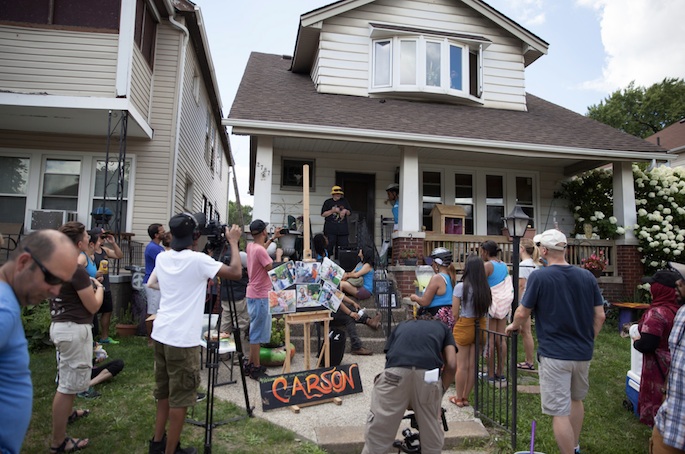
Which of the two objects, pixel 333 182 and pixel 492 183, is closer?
pixel 333 182

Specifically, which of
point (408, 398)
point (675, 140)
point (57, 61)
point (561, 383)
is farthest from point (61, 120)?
point (675, 140)

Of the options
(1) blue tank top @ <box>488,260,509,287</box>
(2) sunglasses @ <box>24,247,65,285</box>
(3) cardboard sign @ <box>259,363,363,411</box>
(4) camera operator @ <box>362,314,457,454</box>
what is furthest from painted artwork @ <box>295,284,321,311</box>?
(2) sunglasses @ <box>24,247,65,285</box>

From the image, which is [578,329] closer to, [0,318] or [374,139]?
[0,318]

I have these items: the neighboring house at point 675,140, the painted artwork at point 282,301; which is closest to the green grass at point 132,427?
the painted artwork at point 282,301

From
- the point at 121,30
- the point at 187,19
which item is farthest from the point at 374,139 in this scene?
the point at 187,19

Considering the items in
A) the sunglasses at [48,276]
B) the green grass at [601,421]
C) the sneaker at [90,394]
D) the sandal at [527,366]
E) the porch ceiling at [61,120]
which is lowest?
the green grass at [601,421]

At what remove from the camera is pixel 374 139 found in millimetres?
9734

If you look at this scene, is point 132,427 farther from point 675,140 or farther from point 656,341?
point 675,140

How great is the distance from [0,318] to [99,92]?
8.45 meters

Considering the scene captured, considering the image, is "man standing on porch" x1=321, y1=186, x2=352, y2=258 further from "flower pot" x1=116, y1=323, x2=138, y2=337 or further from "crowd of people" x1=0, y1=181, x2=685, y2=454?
"crowd of people" x1=0, y1=181, x2=685, y2=454

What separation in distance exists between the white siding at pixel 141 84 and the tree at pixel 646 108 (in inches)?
1380

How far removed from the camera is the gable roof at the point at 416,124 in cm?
953

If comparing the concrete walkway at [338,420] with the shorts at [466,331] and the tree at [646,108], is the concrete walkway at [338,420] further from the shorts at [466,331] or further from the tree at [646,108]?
the tree at [646,108]

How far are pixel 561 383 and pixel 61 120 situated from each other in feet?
32.9
